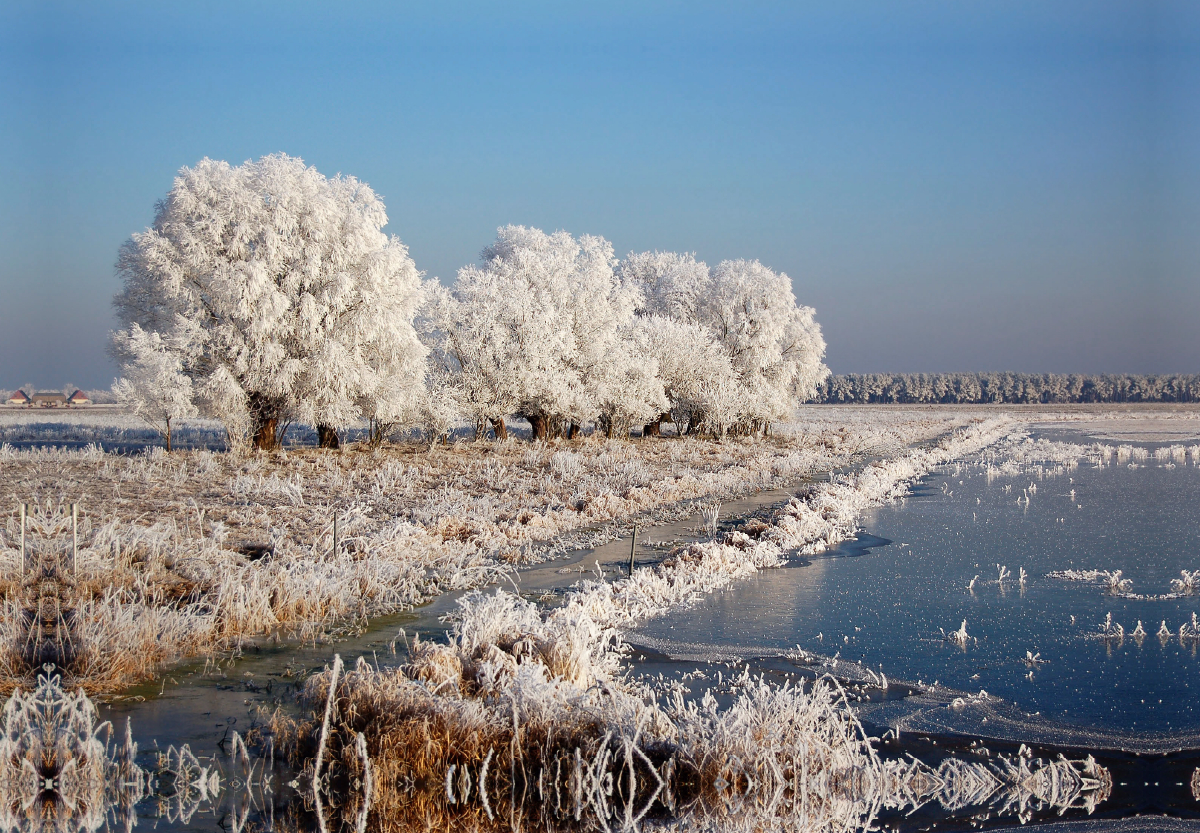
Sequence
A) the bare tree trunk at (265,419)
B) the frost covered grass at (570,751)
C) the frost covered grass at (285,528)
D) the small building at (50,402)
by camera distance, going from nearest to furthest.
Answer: the frost covered grass at (570,751), the frost covered grass at (285,528), the bare tree trunk at (265,419), the small building at (50,402)

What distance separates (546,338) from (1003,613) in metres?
23.0

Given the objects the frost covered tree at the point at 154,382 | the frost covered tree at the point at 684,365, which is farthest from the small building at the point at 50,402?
the frost covered tree at the point at 154,382

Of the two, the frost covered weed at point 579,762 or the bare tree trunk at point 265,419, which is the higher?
the bare tree trunk at point 265,419

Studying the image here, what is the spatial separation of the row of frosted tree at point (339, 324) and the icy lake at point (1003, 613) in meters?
15.1

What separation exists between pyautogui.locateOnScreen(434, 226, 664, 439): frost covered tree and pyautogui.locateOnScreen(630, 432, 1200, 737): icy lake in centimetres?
1545

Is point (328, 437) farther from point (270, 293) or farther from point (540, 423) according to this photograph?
point (540, 423)

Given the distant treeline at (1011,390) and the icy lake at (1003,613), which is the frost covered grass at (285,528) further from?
the distant treeline at (1011,390)

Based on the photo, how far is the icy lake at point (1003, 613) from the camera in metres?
8.42

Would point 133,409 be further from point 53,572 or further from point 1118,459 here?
point 1118,459

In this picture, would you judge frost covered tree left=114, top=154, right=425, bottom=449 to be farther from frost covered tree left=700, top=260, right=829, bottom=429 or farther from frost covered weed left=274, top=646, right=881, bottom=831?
frost covered tree left=700, top=260, right=829, bottom=429

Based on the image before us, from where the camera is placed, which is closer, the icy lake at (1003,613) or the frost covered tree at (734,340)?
the icy lake at (1003,613)

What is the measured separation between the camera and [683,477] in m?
24.5

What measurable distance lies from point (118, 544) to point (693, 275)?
38.6m

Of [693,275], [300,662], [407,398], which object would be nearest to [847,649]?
[300,662]
